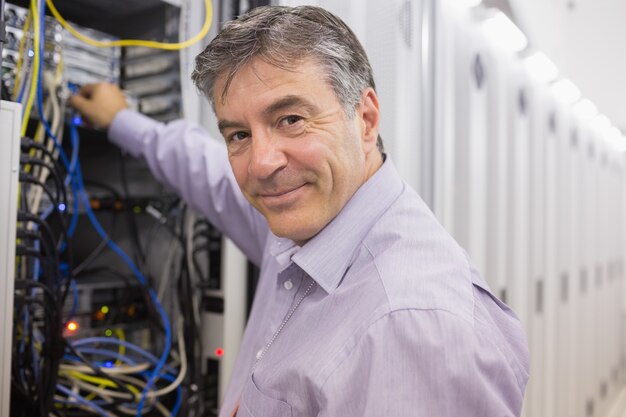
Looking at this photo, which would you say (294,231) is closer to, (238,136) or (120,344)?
(238,136)

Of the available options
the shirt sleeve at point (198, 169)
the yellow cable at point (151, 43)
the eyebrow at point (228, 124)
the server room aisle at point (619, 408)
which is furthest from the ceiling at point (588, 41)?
the server room aisle at point (619, 408)

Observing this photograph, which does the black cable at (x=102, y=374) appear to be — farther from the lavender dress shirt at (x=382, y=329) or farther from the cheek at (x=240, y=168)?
the cheek at (x=240, y=168)

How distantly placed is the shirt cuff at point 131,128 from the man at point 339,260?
0.46m

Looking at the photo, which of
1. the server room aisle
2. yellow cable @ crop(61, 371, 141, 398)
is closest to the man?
yellow cable @ crop(61, 371, 141, 398)

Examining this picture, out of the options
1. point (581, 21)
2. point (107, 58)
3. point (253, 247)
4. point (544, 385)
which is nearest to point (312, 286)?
point (253, 247)

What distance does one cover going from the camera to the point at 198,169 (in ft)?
4.33

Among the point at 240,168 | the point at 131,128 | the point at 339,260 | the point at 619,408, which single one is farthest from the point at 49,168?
the point at 619,408

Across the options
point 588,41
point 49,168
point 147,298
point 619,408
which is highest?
point 588,41

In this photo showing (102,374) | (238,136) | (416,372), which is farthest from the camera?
(102,374)

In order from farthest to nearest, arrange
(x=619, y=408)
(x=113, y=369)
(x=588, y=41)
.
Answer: (x=619, y=408) < (x=588, y=41) < (x=113, y=369)

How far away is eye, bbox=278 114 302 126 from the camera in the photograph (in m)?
0.84

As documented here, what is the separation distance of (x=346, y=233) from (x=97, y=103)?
826 millimetres

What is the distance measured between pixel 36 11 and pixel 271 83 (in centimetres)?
53

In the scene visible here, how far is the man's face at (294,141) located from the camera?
32.4 inches
